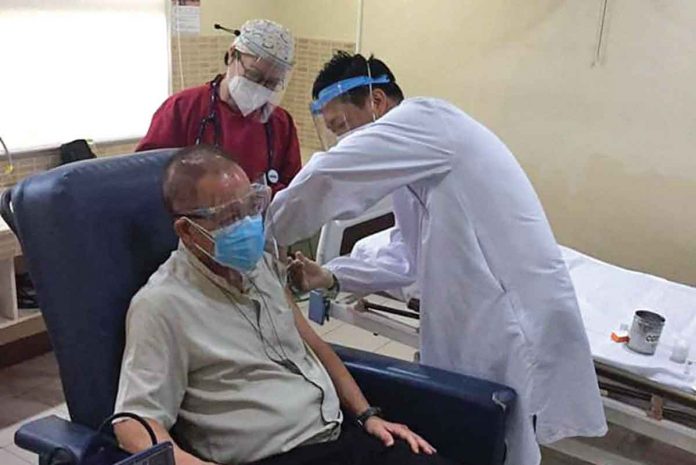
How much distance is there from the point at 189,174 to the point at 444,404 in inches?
29.6

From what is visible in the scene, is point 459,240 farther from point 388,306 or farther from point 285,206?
point 388,306

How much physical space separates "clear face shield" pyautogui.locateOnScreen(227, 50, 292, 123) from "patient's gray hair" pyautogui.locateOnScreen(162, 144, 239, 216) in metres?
0.89

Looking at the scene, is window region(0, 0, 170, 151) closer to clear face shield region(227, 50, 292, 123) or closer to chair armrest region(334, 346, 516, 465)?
clear face shield region(227, 50, 292, 123)

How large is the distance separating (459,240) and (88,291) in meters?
0.79

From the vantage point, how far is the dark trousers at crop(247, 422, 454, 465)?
4.79ft

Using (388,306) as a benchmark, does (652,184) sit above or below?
above

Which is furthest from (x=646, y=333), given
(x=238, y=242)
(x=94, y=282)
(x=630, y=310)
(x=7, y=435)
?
(x=7, y=435)

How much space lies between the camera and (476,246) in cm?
167

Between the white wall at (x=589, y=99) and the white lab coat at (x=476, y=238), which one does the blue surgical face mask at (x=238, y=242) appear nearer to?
the white lab coat at (x=476, y=238)

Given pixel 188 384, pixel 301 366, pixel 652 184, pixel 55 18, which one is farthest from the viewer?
pixel 652 184

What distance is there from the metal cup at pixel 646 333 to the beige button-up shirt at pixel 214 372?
42.2 inches

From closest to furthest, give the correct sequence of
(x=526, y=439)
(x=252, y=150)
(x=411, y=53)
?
(x=526, y=439) → (x=252, y=150) → (x=411, y=53)

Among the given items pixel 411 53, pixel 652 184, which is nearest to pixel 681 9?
pixel 652 184

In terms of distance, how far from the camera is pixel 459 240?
65.6 inches
